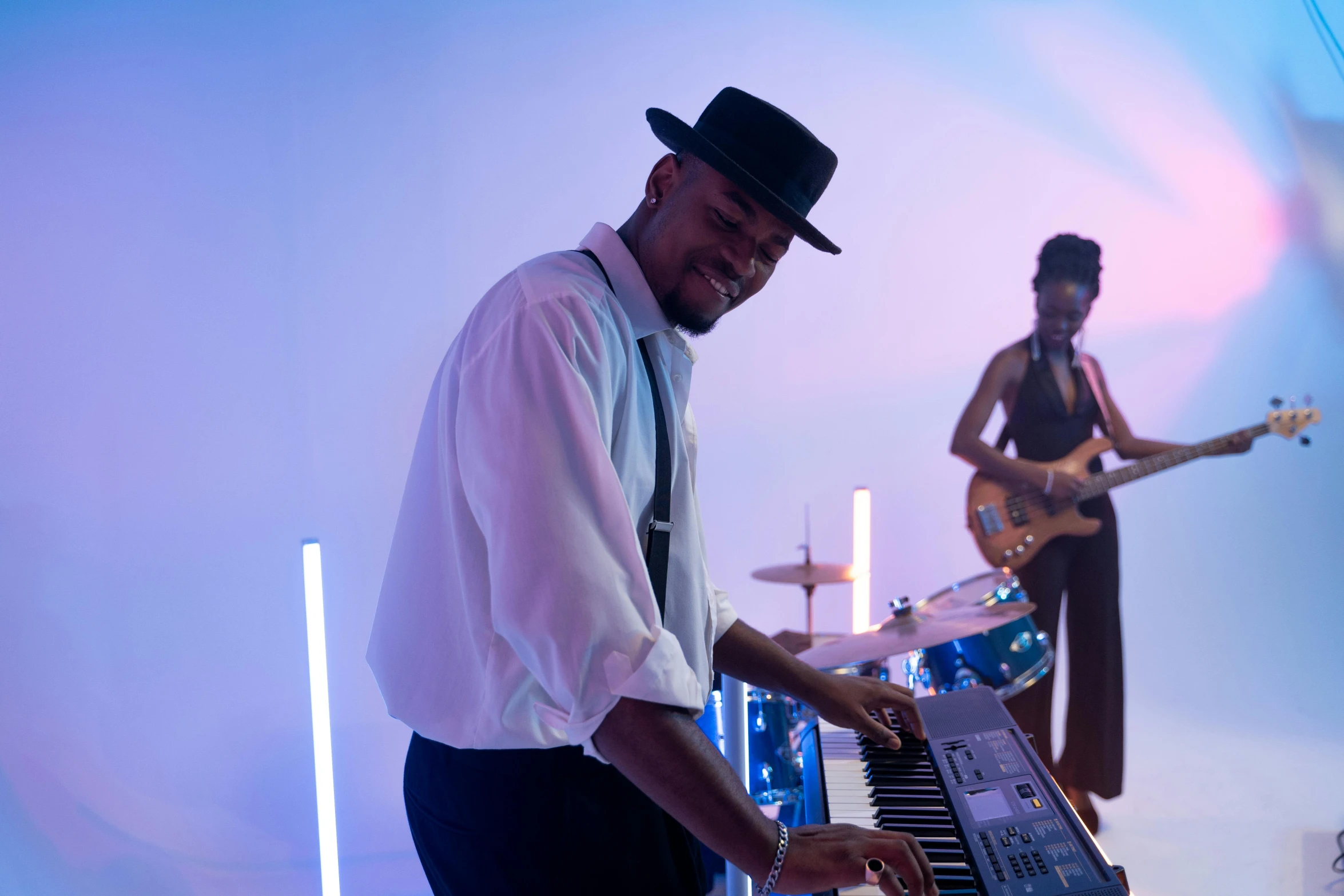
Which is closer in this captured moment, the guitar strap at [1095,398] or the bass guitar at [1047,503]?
the bass guitar at [1047,503]

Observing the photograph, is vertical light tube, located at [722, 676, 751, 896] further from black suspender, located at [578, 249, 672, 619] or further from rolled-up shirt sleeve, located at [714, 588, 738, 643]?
black suspender, located at [578, 249, 672, 619]

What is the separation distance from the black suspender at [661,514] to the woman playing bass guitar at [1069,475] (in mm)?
3074

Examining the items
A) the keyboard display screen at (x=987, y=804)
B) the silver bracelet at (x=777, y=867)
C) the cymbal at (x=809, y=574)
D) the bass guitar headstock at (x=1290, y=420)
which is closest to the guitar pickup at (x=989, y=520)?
the cymbal at (x=809, y=574)

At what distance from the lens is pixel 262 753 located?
131 inches

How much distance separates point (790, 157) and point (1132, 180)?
3652 millimetres

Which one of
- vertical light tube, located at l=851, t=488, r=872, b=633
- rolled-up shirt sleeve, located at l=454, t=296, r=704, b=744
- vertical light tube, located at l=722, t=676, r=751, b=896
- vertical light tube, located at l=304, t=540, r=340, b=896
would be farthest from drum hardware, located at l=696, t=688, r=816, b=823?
rolled-up shirt sleeve, located at l=454, t=296, r=704, b=744

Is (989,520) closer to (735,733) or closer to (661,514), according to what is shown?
(735,733)

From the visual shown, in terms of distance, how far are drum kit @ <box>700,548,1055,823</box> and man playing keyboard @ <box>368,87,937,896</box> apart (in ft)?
3.87

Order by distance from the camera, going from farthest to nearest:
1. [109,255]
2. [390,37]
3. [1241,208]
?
1. [1241,208]
2. [390,37]
3. [109,255]

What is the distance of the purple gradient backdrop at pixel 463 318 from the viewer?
3143mm

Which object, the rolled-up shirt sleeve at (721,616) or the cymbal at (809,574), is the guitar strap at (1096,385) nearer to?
the cymbal at (809,574)

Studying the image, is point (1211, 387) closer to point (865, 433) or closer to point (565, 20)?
point (865, 433)

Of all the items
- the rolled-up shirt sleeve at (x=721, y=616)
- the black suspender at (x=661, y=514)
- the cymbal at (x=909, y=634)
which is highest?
the black suspender at (x=661, y=514)

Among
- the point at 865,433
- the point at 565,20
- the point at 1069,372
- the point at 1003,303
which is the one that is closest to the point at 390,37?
the point at 565,20
